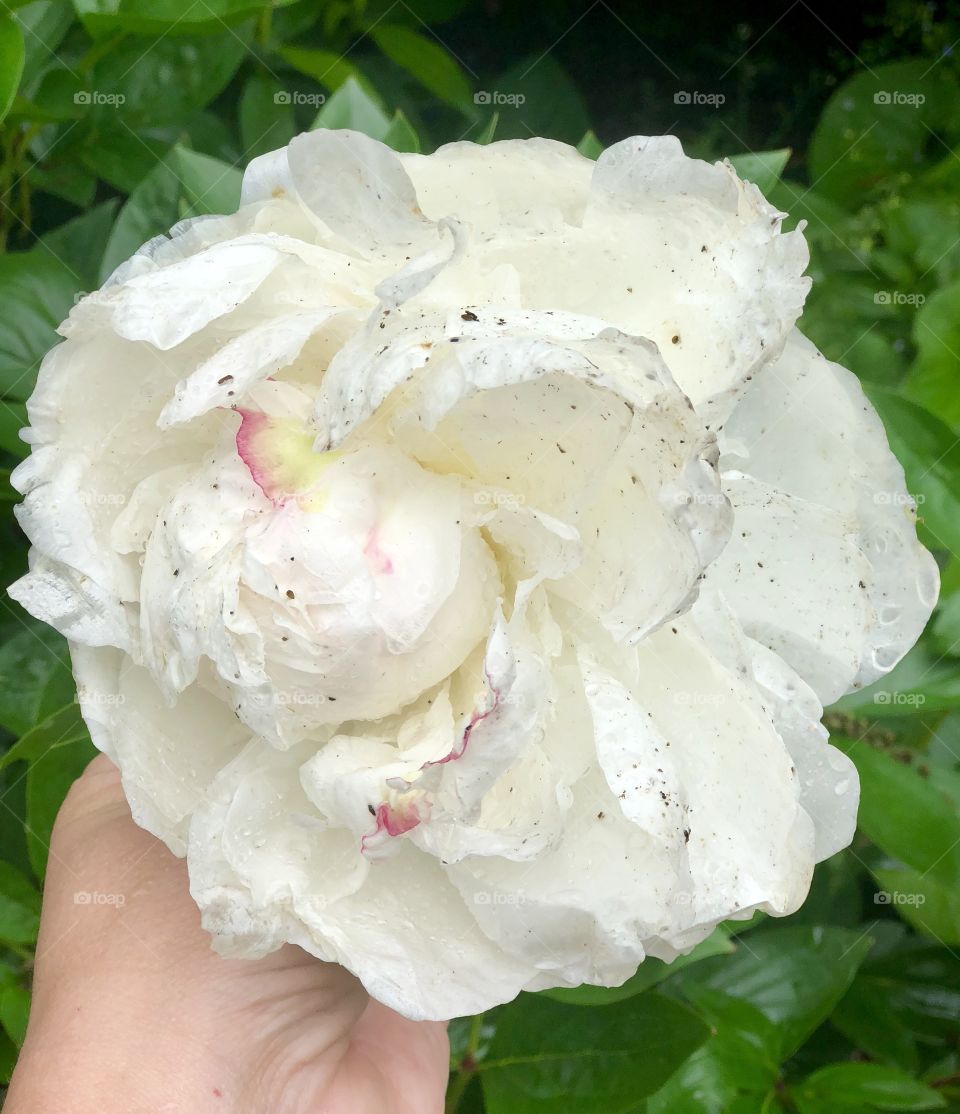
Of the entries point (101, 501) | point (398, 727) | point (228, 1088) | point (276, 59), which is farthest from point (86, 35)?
point (228, 1088)

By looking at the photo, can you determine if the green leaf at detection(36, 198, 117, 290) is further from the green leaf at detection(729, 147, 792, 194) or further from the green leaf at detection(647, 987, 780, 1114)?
the green leaf at detection(647, 987, 780, 1114)

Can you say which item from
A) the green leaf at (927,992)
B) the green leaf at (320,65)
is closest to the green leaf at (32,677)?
the green leaf at (320,65)

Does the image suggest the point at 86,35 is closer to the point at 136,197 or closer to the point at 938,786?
the point at 136,197

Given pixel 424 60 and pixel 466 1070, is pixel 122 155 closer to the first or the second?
pixel 424 60

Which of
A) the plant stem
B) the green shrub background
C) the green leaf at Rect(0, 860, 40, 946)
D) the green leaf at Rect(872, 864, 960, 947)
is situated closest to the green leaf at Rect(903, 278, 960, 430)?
the green shrub background

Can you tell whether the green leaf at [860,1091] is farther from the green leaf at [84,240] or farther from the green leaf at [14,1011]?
the green leaf at [84,240]

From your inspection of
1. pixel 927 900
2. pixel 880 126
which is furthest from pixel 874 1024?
pixel 880 126

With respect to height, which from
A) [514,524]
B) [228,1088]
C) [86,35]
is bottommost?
[228,1088]
